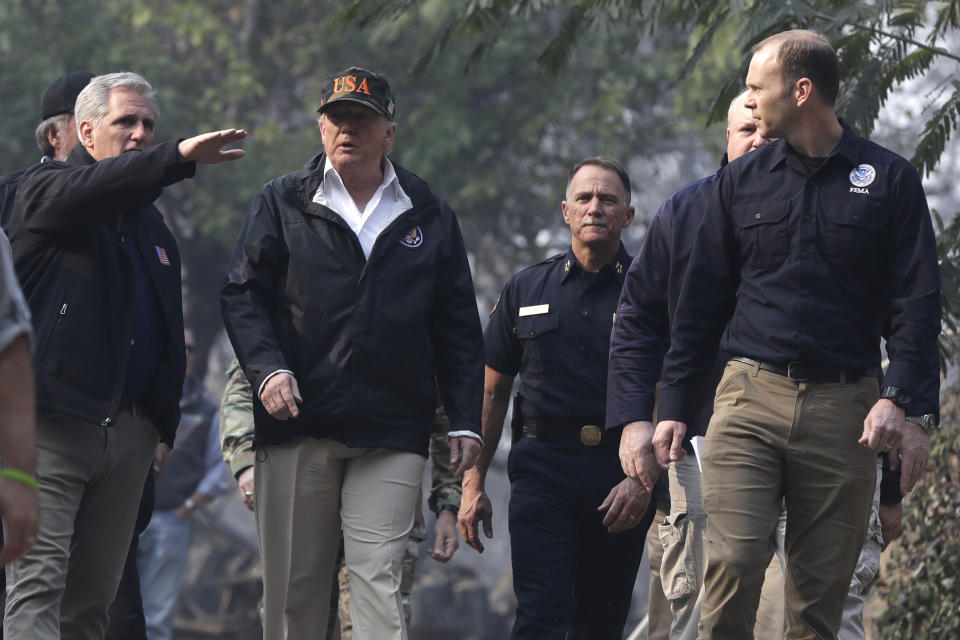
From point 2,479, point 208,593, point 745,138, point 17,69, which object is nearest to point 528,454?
point 745,138

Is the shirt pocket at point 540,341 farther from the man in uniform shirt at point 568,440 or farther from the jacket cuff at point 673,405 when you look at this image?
the jacket cuff at point 673,405

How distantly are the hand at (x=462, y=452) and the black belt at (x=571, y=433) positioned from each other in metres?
0.65

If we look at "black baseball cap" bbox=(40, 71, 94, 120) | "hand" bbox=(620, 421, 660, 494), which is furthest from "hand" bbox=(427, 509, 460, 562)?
"black baseball cap" bbox=(40, 71, 94, 120)

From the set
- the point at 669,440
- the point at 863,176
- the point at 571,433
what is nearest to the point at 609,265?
the point at 571,433

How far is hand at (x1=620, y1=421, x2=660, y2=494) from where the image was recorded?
17.1ft

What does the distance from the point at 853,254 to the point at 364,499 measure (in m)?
2.04

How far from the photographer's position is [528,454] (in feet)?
21.3

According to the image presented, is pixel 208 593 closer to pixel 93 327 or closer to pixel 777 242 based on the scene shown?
pixel 93 327

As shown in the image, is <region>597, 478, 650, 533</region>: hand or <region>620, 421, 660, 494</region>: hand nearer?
<region>620, 421, 660, 494</region>: hand

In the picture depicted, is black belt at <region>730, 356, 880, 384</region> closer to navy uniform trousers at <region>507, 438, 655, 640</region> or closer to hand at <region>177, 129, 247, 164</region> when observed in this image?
navy uniform trousers at <region>507, 438, 655, 640</region>

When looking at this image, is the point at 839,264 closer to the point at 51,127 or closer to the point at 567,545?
the point at 567,545

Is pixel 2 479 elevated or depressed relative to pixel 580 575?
elevated

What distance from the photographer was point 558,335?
6.62 metres

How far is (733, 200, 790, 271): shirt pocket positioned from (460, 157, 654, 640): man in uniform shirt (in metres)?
1.54
